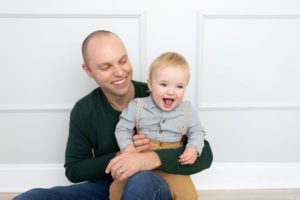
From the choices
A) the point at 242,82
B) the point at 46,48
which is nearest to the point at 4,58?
the point at 46,48

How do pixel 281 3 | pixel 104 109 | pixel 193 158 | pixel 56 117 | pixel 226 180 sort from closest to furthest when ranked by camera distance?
1. pixel 193 158
2. pixel 104 109
3. pixel 281 3
4. pixel 56 117
5. pixel 226 180

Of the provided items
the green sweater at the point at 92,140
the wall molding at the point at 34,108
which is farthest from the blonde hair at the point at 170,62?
the wall molding at the point at 34,108

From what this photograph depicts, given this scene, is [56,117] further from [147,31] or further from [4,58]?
[147,31]

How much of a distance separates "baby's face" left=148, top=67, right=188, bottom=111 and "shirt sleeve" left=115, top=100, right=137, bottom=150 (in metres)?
0.11

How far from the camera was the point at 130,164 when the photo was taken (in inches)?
51.2

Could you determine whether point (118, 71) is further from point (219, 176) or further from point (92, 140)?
point (219, 176)

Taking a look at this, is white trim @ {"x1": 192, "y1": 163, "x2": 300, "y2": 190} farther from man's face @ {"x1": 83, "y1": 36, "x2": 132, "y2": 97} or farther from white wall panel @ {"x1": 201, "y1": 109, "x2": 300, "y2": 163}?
man's face @ {"x1": 83, "y1": 36, "x2": 132, "y2": 97}

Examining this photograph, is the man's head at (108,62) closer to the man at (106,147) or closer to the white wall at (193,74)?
the man at (106,147)

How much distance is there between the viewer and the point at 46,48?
1.81 meters

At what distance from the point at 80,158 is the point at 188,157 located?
1.54 ft

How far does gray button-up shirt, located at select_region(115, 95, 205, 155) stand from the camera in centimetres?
142

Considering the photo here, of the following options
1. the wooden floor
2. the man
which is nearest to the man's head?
the man

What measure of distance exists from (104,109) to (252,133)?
0.91 m

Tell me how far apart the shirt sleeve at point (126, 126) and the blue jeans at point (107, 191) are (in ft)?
0.61
